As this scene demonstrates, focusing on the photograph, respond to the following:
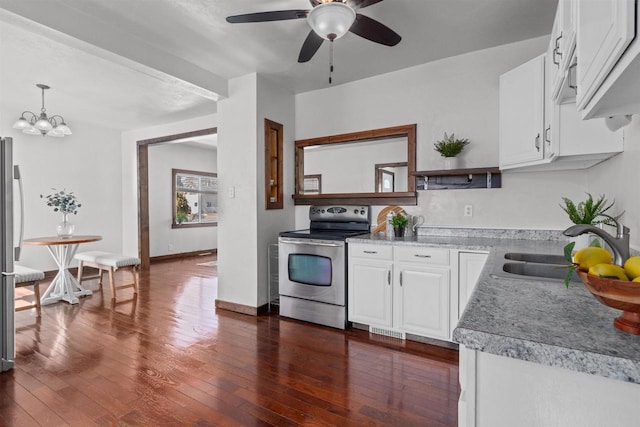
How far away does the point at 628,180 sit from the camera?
5.08 ft

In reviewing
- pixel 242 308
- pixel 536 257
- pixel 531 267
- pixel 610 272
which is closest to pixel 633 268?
pixel 610 272

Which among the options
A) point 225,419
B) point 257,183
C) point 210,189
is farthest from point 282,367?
point 210,189

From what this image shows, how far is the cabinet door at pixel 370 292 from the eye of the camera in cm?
286

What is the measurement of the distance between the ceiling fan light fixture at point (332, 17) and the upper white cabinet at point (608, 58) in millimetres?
1175

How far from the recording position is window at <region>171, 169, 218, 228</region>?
23.6 ft

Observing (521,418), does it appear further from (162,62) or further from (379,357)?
(162,62)

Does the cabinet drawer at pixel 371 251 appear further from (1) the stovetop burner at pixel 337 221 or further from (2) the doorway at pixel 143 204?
(2) the doorway at pixel 143 204

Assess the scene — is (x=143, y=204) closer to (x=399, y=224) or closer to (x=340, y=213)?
(x=340, y=213)

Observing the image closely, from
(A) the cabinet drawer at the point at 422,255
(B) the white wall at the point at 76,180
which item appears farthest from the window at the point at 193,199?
(A) the cabinet drawer at the point at 422,255

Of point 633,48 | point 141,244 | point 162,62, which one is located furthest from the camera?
point 141,244

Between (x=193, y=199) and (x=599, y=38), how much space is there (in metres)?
7.70

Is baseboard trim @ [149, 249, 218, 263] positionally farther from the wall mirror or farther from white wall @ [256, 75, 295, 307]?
the wall mirror

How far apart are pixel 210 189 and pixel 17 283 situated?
4.96 metres

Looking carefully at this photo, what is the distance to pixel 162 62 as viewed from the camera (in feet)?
9.84
